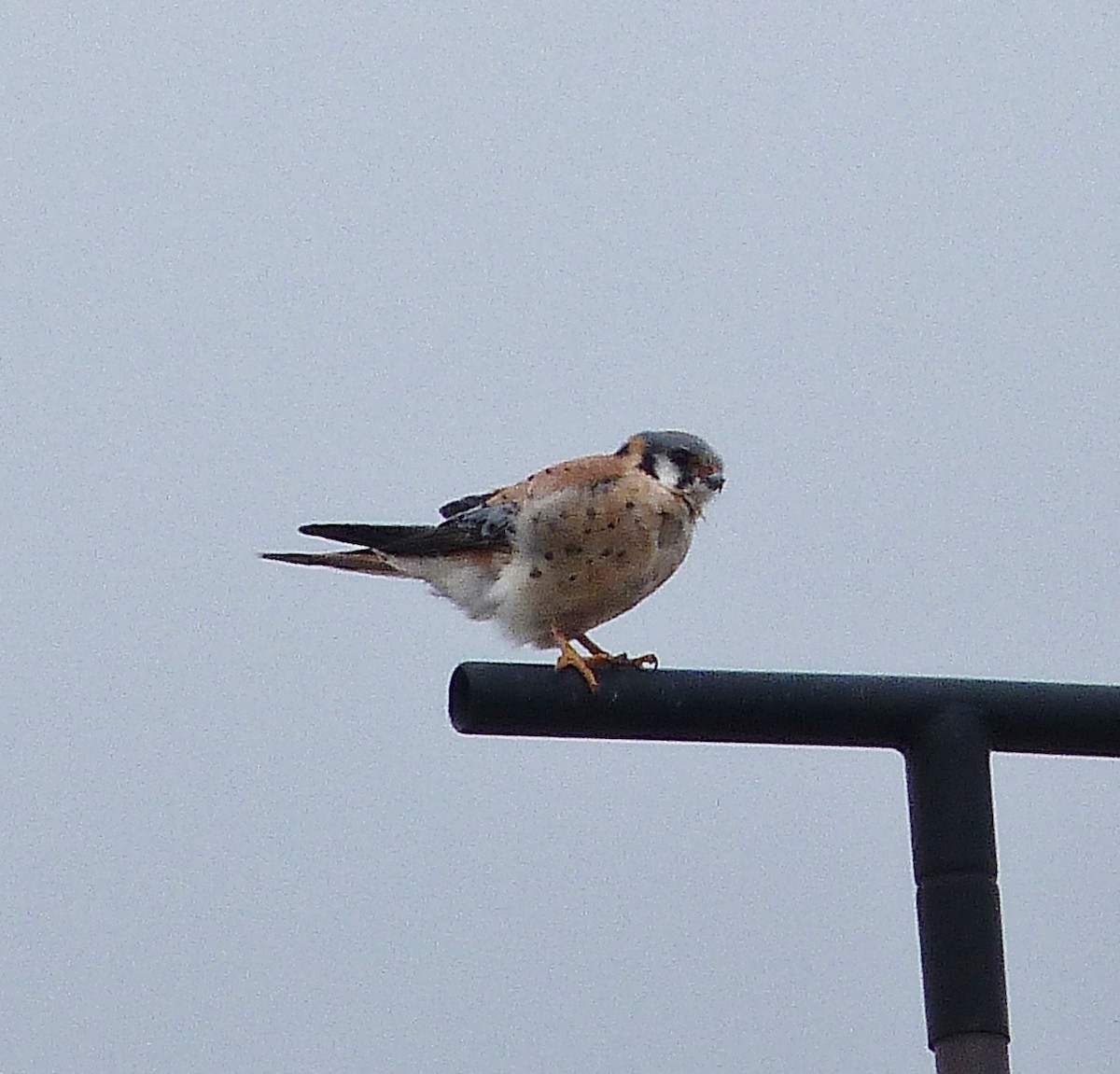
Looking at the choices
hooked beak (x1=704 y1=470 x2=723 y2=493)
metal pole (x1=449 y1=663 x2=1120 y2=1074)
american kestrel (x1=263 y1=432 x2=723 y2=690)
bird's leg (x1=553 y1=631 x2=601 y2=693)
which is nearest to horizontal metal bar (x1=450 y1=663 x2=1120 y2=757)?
metal pole (x1=449 y1=663 x2=1120 y2=1074)

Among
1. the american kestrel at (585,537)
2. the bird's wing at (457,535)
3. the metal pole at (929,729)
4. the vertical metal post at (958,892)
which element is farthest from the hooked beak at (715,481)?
the vertical metal post at (958,892)

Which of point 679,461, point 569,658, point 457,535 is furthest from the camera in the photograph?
point 457,535

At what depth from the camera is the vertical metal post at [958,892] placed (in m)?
1.29

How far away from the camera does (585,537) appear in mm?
2779

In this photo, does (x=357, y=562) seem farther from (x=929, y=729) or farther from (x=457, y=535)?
(x=929, y=729)

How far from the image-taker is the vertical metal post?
1.29 m

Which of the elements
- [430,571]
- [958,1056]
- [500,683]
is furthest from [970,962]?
[430,571]

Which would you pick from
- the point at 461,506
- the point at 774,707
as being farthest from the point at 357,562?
the point at 774,707

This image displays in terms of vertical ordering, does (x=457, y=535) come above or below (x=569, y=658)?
above

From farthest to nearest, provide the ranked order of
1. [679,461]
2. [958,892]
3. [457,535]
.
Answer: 1. [457,535]
2. [679,461]
3. [958,892]

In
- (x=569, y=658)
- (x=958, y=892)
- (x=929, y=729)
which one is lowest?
(x=958, y=892)

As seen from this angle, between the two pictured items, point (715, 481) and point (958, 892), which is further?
point (715, 481)

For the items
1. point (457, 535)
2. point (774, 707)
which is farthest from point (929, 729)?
point (457, 535)

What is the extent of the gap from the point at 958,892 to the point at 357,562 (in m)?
1.82
